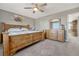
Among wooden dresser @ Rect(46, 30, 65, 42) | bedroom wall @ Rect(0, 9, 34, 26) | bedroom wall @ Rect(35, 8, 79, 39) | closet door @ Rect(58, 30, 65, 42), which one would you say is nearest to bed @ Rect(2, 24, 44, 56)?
bedroom wall @ Rect(0, 9, 34, 26)

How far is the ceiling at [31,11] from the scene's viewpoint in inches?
125

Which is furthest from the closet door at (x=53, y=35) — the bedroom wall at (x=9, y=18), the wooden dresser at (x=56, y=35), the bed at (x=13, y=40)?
the bedroom wall at (x=9, y=18)

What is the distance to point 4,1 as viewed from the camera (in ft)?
9.30

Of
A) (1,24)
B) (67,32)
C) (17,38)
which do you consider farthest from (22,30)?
(67,32)

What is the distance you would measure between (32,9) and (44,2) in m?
0.65

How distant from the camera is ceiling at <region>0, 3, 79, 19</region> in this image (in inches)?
125

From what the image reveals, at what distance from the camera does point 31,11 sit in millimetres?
3402

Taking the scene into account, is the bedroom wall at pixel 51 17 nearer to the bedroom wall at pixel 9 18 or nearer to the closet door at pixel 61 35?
the bedroom wall at pixel 9 18

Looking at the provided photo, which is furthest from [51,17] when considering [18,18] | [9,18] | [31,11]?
[9,18]

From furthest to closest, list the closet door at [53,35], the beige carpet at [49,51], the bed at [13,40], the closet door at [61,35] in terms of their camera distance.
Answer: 1. the closet door at [53,35]
2. the closet door at [61,35]
3. the beige carpet at [49,51]
4. the bed at [13,40]

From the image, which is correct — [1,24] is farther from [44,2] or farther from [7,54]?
[44,2]

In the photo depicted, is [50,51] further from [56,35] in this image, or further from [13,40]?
[56,35]

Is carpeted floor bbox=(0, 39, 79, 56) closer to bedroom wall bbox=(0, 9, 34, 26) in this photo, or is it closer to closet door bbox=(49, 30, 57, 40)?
bedroom wall bbox=(0, 9, 34, 26)

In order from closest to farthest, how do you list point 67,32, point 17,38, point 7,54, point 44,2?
1. point 7,54
2. point 17,38
3. point 44,2
4. point 67,32
